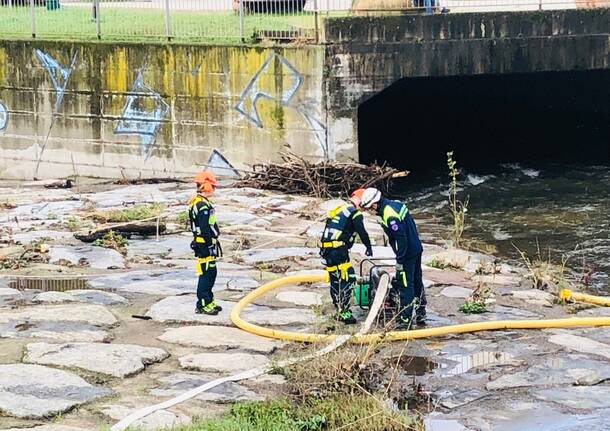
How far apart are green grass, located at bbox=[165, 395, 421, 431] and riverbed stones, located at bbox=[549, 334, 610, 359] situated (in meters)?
2.74

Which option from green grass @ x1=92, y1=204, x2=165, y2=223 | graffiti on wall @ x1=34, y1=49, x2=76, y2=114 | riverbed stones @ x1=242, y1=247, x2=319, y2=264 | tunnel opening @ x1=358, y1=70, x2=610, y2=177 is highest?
graffiti on wall @ x1=34, y1=49, x2=76, y2=114

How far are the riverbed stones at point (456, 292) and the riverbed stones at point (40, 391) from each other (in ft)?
15.7

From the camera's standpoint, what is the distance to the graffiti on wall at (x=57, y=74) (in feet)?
70.8

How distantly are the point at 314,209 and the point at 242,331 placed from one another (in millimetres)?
7091

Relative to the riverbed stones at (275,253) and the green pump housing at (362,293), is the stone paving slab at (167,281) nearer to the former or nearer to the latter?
the riverbed stones at (275,253)

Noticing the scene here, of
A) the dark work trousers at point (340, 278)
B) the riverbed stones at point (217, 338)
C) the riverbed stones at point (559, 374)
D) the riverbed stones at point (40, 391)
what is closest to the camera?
the riverbed stones at point (40, 391)

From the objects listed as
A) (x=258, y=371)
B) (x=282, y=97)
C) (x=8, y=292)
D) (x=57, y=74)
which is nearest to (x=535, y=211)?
(x=282, y=97)

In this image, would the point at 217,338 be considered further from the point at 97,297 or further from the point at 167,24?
the point at 167,24

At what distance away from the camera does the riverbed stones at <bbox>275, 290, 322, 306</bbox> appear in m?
11.6

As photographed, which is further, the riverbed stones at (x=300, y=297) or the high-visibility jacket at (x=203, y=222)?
the riverbed stones at (x=300, y=297)

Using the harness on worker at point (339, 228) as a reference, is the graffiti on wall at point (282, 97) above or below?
above

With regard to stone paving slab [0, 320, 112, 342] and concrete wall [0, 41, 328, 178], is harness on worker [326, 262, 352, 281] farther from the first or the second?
concrete wall [0, 41, 328, 178]

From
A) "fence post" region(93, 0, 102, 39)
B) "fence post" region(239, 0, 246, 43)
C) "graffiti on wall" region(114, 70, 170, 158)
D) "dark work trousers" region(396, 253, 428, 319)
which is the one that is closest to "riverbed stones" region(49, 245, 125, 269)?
"dark work trousers" region(396, 253, 428, 319)

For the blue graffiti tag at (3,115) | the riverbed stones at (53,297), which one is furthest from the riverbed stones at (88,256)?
the blue graffiti tag at (3,115)
